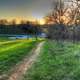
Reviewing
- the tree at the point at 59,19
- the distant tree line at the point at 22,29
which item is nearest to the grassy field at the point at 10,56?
the tree at the point at 59,19

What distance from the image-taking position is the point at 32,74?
14750 millimetres

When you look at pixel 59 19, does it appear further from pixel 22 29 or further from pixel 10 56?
pixel 22 29

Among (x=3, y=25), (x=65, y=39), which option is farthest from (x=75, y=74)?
(x=3, y=25)

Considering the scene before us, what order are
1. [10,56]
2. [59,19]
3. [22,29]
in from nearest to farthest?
[10,56] → [59,19] → [22,29]

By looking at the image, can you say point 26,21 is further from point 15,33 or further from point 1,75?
point 1,75

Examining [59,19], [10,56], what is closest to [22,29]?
[59,19]

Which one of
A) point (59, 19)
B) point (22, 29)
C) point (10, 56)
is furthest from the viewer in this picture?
point (22, 29)

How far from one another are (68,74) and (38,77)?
1.46 m

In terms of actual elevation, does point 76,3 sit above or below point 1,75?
above

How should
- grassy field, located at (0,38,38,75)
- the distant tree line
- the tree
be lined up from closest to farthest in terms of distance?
1. grassy field, located at (0,38,38,75)
2. the tree
3. the distant tree line

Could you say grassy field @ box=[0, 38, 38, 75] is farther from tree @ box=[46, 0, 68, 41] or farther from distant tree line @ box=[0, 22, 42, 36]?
distant tree line @ box=[0, 22, 42, 36]

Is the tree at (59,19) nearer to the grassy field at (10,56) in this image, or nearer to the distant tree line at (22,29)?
the grassy field at (10,56)

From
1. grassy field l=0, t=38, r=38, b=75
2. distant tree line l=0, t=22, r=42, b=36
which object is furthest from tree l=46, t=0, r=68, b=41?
distant tree line l=0, t=22, r=42, b=36

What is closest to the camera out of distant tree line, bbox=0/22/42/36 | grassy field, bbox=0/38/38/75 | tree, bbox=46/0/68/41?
grassy field, bbox=0/38/38/75
